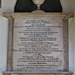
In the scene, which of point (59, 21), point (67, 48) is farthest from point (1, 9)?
point (67, 48)

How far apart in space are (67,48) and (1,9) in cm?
170

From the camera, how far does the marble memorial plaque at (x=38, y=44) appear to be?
11.9ft

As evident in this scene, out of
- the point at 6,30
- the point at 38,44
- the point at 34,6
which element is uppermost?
the point at 34,6

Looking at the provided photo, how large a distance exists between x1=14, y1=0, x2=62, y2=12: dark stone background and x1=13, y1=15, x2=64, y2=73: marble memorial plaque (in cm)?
23

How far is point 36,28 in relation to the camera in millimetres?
3701

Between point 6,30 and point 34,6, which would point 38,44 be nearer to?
point 6,30

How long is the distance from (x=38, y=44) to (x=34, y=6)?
0.88 m

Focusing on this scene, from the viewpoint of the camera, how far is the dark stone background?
12.6 feet

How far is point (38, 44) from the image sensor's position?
12.1ft

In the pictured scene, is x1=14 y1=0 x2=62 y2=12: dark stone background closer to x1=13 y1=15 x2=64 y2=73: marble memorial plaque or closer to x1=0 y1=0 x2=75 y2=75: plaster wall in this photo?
x1=0 y1=0 x2=75 y2=75: plaster wall

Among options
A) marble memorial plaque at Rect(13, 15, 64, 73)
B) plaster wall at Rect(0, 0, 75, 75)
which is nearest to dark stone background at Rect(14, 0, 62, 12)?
plaster wall at Rect(0, 0, 75, 75)

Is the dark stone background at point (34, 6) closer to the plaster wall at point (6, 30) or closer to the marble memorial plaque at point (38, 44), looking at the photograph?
the plaster wall at point (6, 30)

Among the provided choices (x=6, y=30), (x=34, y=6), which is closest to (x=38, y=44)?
(x=6, y=30)

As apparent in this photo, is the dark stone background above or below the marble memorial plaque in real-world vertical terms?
above
